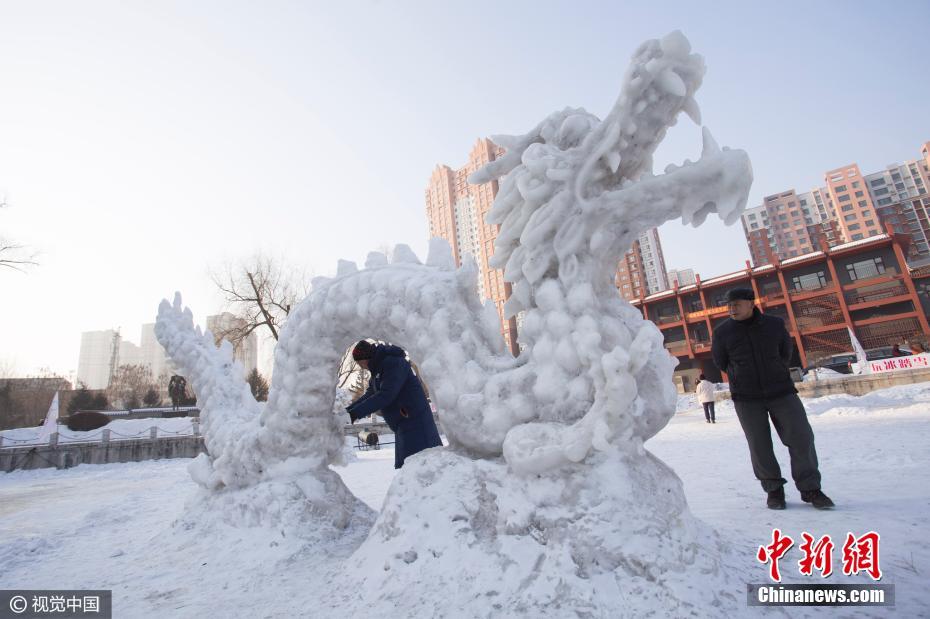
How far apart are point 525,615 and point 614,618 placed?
237mm

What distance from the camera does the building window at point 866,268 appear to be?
22.2 meters

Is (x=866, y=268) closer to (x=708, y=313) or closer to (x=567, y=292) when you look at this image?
(x=708, y=313)

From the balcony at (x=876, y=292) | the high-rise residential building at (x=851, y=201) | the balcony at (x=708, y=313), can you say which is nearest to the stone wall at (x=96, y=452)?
the balcony at (x=708, y=313)

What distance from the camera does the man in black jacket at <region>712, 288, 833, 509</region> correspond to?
2.51 m

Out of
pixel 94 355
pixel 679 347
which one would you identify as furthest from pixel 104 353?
pixel 679 347

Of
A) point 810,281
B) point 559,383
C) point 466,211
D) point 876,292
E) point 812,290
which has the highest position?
point 466,211

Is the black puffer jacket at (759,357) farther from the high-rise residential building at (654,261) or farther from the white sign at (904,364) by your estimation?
the high-rise residential building at (654,261)

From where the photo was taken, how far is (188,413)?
2283 cm

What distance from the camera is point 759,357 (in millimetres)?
2674

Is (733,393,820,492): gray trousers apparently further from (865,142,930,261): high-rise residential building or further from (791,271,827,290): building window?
(865,142,930,261): high-rise residential building

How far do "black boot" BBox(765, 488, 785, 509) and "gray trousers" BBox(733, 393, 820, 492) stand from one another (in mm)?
23

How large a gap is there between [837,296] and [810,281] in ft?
5.27

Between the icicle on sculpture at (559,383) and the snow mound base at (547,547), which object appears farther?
the icicle on sculpture at (559,383)

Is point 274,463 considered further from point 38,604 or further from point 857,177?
point 857,177
